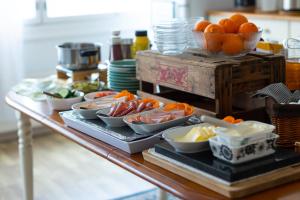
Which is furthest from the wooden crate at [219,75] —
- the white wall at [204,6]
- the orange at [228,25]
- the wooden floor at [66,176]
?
the white wall at [204,6]

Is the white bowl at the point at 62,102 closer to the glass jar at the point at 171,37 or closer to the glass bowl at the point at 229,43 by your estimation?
the glass jar at the point at 171,37

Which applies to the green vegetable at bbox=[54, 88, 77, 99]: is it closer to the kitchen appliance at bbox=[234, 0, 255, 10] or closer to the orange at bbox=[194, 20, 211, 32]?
the orange at bbox=[194, 20, 211, 32]

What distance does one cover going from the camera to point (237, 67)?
1716 millimetres

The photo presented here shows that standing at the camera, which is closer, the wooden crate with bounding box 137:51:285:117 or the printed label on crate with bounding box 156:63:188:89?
the wooden crate with bounding box 137:51:285:117

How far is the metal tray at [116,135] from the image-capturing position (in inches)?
60.4

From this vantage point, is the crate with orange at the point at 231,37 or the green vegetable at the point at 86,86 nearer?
the crate with orange at the point at 231,37

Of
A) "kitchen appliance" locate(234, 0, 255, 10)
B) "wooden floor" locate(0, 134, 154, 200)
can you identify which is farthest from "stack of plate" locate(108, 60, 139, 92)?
"kitchen appliance" locate(234, 0, 255, 10)

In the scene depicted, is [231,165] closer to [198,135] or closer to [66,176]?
[198,135]

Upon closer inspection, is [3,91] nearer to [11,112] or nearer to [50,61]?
[11,112]

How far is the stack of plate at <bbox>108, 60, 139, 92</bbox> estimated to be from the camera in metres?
2.16

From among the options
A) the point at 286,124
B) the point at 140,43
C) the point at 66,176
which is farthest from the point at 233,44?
the point at 66,176

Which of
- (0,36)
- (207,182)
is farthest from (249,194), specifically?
(0,36)

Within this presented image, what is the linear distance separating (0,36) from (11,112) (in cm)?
55

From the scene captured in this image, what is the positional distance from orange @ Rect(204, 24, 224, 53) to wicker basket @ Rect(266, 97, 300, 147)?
0.37m
